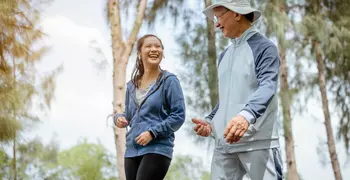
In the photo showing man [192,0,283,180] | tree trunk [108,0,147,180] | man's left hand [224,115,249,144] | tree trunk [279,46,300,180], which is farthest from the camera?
tree trunk [279,46,300,180]

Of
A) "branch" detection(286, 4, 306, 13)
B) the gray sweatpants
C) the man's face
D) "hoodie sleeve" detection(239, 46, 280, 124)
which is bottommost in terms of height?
the gray sweatpants

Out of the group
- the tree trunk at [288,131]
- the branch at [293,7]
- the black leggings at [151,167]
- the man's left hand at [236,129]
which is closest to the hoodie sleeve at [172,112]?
the black leggings at [151,167]

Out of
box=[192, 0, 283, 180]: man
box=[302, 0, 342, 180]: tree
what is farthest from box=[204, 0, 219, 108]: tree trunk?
box=[192, 0, 283, 180]: man

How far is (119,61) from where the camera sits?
20.5 feet

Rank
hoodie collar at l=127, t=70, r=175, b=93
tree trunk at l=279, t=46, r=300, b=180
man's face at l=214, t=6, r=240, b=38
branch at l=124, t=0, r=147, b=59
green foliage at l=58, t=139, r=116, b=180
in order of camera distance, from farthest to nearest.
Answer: green foliage at l=58, t=139, r=116, b=180
tree trunk at l=279, t=46, r=300, b=180
branch at l=124, t=0, r=147, b=59
hoodie collar at l=127, t=70, r=175, b=93
man's face at l=214, t=6, r=240, b=38

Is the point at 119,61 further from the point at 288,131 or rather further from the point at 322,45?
the point at 322,45

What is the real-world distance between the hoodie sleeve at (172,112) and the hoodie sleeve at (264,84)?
0.58 metres

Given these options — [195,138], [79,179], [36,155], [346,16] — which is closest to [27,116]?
[36,155]

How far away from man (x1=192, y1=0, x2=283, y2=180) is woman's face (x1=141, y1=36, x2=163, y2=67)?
1.62ft

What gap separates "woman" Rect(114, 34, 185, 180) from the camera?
2311mm

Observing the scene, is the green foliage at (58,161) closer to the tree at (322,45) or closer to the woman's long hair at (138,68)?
the tree at (322,45)

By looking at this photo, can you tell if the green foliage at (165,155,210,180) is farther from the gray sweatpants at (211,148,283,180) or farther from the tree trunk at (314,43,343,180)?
the gray sweatpants at (211,148,283,180)

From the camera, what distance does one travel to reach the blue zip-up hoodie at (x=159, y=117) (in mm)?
2320

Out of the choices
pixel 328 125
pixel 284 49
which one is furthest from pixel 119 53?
pixel 328 125
